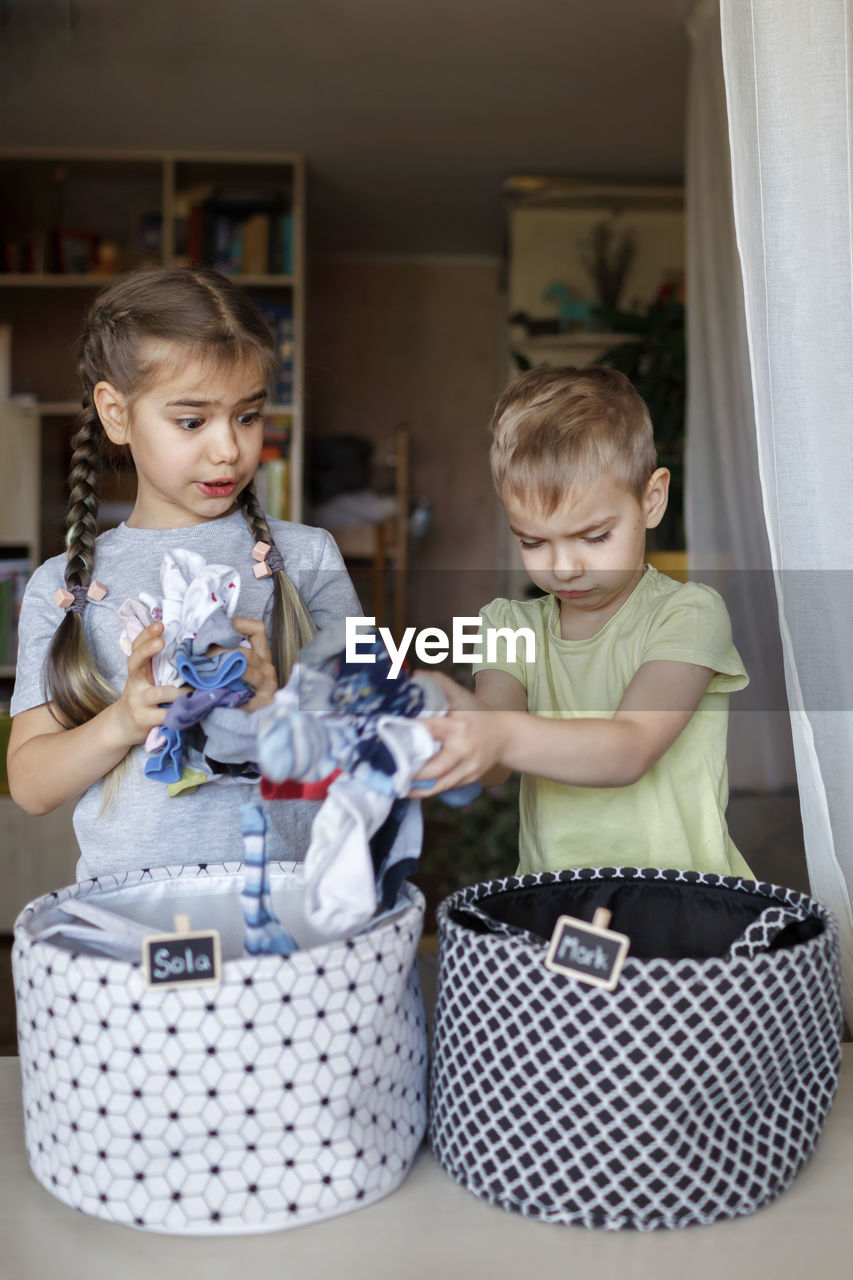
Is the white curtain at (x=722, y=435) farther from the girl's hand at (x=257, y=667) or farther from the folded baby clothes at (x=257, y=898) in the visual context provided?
the folded baby clothes at (x=257, y=898)

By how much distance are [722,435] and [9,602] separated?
225 centimetres

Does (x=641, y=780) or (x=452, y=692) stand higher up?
(x=452, y=692)

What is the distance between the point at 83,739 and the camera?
0.91m

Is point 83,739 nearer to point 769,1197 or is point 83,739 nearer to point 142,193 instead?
point 769,1197

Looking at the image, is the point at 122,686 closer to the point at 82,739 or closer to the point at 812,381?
the point at 82,739

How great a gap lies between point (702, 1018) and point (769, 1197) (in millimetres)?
Answer: 152

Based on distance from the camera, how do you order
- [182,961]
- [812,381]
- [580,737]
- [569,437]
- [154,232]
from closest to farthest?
[182,961]
[580,737]
[569,437]
[812,381]
[154,232]

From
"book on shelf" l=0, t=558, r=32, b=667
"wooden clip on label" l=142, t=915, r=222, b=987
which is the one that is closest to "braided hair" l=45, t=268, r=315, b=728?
"wooden clip on label" l=142, t=915, r=222, b=987

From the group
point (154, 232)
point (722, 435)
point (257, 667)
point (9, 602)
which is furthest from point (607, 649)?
point (154, 232)

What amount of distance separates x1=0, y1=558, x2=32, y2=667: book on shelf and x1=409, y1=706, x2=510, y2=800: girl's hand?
3.12 meters

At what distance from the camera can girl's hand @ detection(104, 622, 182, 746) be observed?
0.83 meters

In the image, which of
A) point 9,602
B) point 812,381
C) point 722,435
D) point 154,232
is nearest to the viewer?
point 812,381

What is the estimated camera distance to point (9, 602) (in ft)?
11.8

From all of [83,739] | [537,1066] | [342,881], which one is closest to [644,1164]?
[537,1066]
